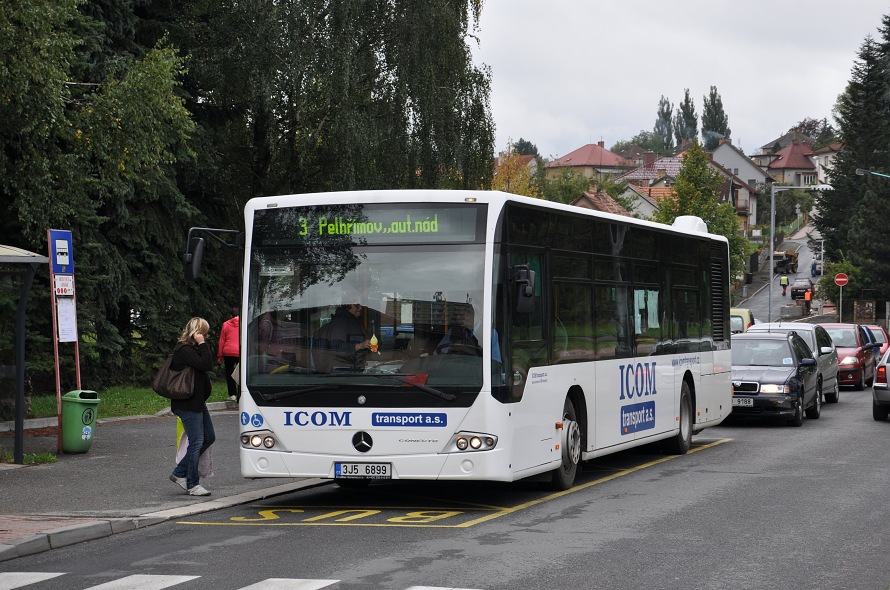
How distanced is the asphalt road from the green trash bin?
4044 millimetres

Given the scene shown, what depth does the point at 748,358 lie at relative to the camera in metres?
24.5

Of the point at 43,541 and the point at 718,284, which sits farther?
the point at 718,284

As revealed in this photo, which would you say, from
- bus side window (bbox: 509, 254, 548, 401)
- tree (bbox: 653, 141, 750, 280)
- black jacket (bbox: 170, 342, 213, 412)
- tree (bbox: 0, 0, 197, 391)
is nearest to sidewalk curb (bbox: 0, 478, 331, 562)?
black jacket (bbox: 170, 342, 213, 412)

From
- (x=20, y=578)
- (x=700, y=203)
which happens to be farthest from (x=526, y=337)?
(x=700, y=203)

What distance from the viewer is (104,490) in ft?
44.7

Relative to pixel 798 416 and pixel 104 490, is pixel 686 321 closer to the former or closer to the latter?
pixel 798 416

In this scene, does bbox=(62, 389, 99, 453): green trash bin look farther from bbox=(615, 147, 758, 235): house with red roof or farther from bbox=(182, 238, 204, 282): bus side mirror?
bbox=(615, 147, 758, 235): house with red roof

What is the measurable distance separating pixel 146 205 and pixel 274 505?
56.7 ft

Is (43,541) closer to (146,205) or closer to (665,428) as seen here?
(665,428)

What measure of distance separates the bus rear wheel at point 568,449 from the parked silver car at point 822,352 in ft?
48.7

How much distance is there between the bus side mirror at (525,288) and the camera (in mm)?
12023

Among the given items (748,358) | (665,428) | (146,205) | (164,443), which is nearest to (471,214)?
(665,428)

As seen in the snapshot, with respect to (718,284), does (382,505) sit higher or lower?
lower

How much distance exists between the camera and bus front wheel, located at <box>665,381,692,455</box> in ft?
60.3
